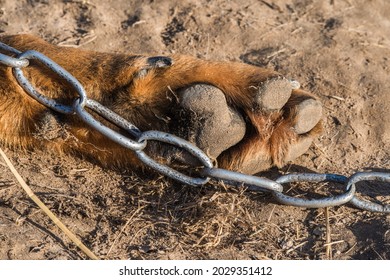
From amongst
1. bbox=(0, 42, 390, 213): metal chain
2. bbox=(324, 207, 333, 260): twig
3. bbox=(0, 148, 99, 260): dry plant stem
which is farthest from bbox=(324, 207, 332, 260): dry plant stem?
bbox=(0, 148, 99, 260): dry plant stem

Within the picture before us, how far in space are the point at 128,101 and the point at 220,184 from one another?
59 cm

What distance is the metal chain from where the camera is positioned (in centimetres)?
268

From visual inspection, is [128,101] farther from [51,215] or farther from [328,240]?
[328,240]

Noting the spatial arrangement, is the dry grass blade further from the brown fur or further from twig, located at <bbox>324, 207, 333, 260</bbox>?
the brown fur

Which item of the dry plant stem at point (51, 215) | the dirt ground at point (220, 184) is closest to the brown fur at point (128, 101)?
the dirt ground at point (220, 184)

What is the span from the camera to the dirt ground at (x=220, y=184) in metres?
2.81

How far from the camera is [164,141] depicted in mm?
2742

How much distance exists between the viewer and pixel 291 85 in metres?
2.92

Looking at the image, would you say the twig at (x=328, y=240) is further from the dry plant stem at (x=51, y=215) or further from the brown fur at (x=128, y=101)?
the dry plant stem at (x=51, y=215)

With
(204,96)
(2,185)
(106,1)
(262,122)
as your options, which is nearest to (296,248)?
(262,122)

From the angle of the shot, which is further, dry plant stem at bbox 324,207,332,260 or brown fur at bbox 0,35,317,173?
brown fur at bbox 0,35,317,173

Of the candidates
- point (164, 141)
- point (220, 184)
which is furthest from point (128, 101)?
point (220, 184)

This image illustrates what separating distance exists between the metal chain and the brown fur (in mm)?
189

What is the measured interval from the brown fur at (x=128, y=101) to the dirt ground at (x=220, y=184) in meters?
0.12
